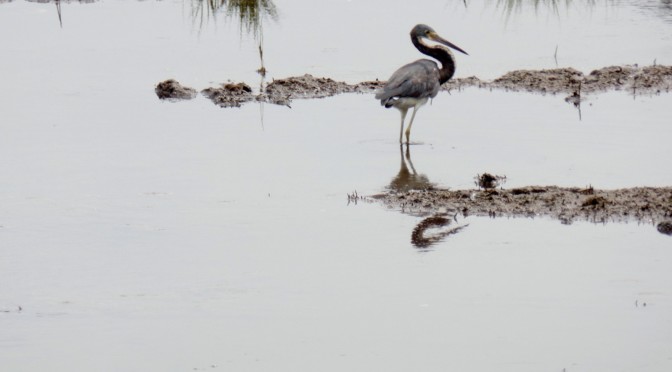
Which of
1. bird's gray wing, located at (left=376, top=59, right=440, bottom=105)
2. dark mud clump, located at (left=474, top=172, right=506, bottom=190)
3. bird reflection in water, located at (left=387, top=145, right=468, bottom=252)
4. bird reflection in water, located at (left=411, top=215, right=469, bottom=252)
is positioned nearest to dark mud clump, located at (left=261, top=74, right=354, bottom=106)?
bird's gray wing, located at (left=376, top=59, right=440, bottom=105)

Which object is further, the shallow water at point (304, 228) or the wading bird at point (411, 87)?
the wading bird at point (411, 87)

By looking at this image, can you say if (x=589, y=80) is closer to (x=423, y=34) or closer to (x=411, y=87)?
(x=423, y=34)

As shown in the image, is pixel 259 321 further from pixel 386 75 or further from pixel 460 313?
pixel 386 75

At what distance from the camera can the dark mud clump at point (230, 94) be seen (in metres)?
13.6

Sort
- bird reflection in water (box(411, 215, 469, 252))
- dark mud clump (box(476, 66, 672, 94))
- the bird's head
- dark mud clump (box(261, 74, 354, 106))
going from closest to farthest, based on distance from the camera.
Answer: bird reflection in water (box(411, 215, 469, 252)), the bird's head, dark mud clump (box(476, 66, 672, 94)), dark mud clump (box(261, 74, 354, 106))

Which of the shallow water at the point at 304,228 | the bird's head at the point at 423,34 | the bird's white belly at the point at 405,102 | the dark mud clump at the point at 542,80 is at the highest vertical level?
the bird's head at the point at 423,34

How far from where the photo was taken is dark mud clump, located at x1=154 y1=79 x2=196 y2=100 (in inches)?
544

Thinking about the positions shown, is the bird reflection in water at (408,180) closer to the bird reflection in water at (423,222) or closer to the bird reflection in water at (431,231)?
the bird reflection in water at (423,222)

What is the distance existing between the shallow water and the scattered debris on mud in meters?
0.24

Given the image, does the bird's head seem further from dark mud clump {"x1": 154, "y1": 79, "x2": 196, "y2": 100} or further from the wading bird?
dark mud clump {"x1": 154, "y1": 79, "x2": 196, "y2": 100}

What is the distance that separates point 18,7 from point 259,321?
1428 cm

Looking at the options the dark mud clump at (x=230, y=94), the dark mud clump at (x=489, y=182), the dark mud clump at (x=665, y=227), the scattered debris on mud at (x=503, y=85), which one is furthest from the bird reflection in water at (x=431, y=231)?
the dark mud clump at (x=230, y=94)

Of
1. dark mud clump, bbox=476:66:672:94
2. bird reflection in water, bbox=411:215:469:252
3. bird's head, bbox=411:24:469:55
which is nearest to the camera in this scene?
bird reflection in water, bbox=411:215:469:252

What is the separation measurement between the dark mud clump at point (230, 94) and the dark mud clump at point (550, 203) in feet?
13.4
